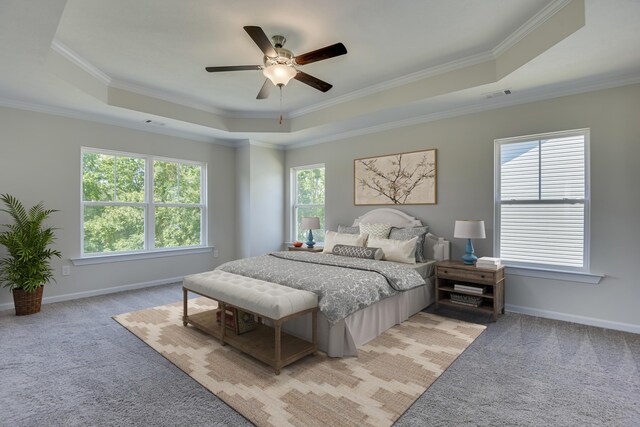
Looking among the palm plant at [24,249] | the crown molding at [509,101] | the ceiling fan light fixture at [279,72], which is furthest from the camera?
the palm plant at [24,249]

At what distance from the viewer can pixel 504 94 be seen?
3676mm

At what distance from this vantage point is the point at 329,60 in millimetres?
3438

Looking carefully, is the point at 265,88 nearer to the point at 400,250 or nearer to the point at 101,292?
the point at 400,250

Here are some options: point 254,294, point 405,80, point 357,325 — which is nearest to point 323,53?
point 405,80

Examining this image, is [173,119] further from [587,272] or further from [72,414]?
[587,272]

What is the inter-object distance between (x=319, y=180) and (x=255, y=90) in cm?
216

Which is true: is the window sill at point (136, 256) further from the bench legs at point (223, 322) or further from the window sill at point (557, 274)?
the window sill at point (557, 274)

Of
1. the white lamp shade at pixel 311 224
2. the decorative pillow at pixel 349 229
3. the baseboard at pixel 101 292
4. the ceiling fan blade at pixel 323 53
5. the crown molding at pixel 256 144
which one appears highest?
the ceiling fan blade at pixel 323 53

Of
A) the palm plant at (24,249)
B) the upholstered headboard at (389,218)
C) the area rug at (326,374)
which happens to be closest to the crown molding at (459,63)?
the upholstered headboard at (389,218)

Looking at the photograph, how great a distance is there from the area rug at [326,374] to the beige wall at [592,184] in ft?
3.61

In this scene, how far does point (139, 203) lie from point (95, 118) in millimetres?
1327

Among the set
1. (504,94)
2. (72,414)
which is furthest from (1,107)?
(504,94)

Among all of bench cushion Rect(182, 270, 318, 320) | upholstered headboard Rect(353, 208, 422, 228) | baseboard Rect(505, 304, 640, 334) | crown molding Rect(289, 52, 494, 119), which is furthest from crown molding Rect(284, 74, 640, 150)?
bench cushion Rect(182, 270, 318, 320)

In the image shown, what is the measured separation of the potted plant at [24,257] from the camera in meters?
3.63
